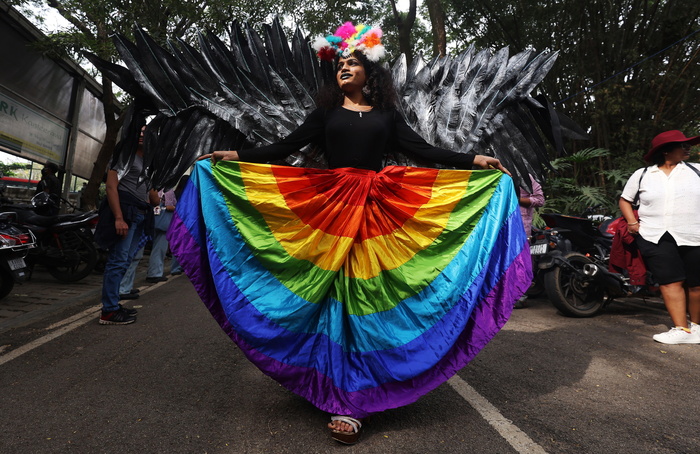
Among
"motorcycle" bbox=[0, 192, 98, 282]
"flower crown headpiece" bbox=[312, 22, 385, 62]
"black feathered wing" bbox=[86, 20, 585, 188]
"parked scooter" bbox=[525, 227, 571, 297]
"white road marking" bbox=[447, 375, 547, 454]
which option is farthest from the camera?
"motorcycle" bbox=[0, 192, 98, 282]

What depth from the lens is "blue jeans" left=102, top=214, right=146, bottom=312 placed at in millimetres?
4754

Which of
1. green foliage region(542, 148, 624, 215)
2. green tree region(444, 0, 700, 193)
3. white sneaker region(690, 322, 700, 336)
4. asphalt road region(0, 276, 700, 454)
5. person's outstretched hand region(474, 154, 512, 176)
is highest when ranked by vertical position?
green tree region(444, 0, 700, 193)

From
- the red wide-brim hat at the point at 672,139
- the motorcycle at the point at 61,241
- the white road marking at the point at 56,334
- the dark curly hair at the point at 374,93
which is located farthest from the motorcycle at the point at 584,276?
the motorcycle at the point at 61,241

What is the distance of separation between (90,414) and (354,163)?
6.69 feet

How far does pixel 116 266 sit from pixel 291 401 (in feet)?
9.13

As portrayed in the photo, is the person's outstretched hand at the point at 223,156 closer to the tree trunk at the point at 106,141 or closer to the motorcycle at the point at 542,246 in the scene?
the motorcycle at the point at 542,246

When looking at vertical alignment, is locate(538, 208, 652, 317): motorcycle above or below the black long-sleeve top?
below

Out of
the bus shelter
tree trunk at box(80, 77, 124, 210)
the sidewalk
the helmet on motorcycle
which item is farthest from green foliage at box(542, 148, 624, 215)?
the bus shelter

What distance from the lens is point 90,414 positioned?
268 centimetres

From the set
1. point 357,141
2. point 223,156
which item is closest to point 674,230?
point 357,141

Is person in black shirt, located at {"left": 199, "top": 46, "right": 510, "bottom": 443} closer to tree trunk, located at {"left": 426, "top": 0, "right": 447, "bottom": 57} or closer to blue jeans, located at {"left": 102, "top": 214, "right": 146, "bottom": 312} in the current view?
blue jeans, located at {"left": 102, "top": 214, "right": 146, "bottom": 312}

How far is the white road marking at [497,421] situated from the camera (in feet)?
7.72

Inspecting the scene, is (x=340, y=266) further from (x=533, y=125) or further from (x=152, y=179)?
(x=533, y=125)

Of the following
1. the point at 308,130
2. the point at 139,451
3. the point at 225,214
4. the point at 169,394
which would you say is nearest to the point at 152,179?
the point at 225,214
